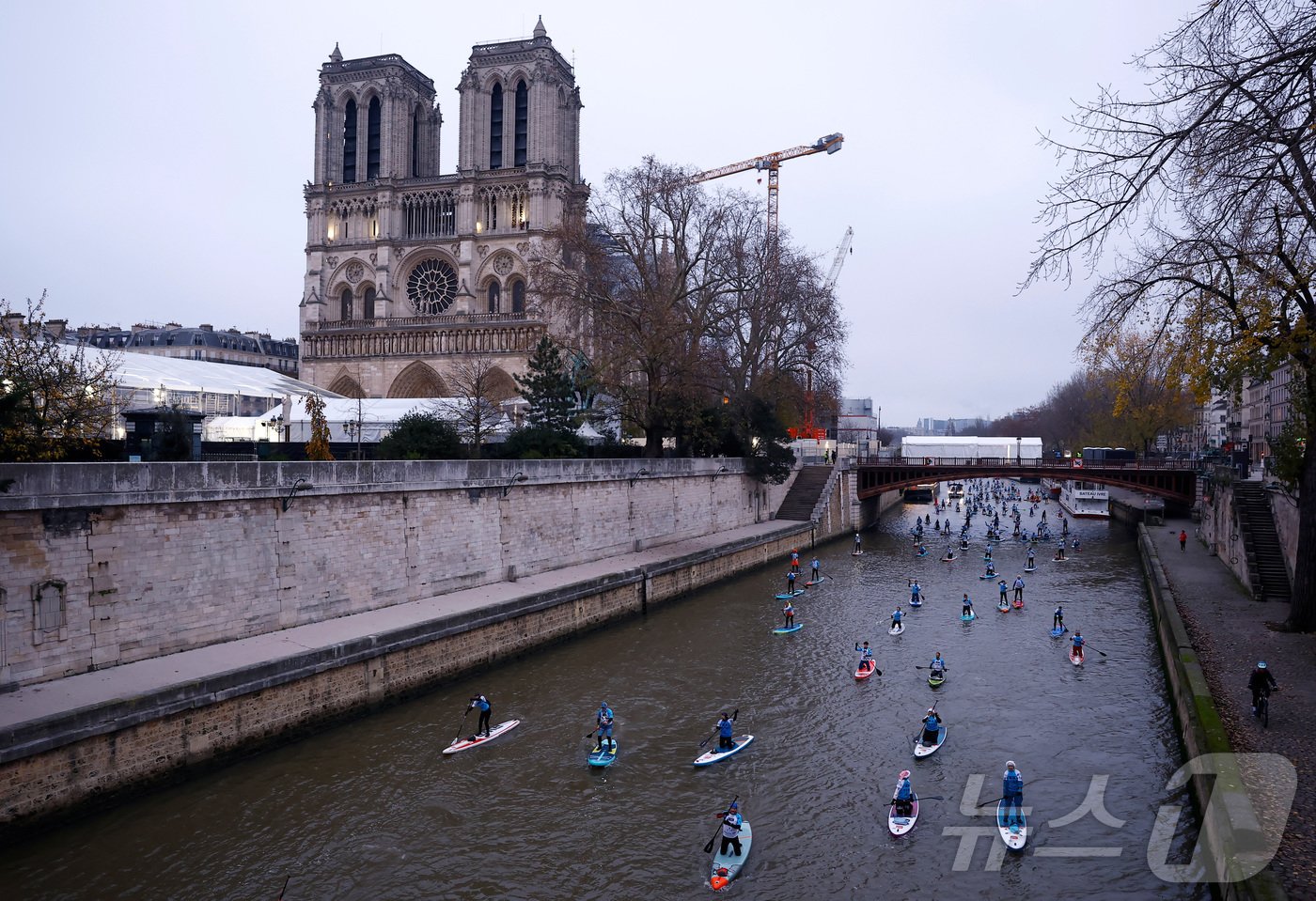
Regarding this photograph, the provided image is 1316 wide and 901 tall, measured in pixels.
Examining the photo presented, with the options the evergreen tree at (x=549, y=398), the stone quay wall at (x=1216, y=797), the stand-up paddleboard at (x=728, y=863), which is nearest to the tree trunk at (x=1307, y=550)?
the stone quay wall at (x=1216, y=797)

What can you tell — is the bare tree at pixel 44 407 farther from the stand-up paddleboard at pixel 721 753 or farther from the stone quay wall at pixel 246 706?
the stand-up paddleboard at pixel 721 753

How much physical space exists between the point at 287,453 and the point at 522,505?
11415mm

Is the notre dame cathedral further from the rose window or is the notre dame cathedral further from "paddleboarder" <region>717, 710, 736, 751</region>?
"paddleboarder" <region>717, 710, 736, 751</region>

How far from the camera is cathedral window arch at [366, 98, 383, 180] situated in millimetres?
70188

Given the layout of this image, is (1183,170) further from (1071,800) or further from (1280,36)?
(1071,800)

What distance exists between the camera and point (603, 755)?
15.8 metres

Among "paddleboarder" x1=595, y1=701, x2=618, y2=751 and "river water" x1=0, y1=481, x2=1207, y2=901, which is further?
"paddleboarder" x1=595, y1=701, x2=618, y2=751

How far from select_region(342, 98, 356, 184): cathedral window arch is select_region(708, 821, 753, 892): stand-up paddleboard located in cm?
6999

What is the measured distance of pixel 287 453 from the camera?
32656 millimetres

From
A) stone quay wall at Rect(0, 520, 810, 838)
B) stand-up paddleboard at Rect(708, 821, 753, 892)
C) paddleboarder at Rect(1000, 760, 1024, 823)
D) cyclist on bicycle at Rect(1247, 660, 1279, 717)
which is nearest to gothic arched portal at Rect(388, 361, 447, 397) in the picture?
stone quay wall at Rect(0, 520, 810, 838)

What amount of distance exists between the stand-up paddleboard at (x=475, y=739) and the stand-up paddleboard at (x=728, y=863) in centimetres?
583

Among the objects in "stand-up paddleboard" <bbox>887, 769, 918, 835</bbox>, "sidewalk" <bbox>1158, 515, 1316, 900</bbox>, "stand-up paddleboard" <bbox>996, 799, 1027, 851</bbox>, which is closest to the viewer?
"sidewalk" <bbox>1158, 515, 1316, 900</bbox>

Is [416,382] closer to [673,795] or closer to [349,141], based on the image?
[349,141]

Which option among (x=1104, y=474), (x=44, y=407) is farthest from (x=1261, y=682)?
(x=1104, y=474)
